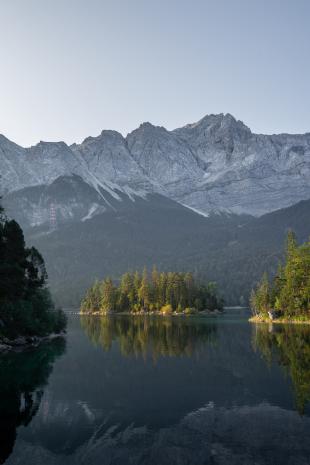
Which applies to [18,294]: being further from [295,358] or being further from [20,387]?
[295,358]

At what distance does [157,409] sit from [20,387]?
1455cm

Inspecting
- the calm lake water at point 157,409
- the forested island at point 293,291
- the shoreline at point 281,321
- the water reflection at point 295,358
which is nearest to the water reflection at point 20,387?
the calm lake water at point 157,409

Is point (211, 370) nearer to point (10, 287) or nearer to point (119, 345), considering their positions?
point (119, 345)

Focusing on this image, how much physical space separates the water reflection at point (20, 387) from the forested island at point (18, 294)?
690 centimetres

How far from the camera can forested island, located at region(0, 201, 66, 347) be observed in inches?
2650

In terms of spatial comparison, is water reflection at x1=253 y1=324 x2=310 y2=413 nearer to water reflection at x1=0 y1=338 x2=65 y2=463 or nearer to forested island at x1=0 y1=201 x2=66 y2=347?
water reflection at x1=0 y1=338 x2=65 y2=463

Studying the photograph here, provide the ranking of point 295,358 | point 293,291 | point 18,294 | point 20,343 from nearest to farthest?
1. point 295,358
2. point 18,294
3. point 20,343
4. point 293,291

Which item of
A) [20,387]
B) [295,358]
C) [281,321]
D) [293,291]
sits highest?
[293,291]

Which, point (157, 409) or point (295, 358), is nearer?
point (157, 409)

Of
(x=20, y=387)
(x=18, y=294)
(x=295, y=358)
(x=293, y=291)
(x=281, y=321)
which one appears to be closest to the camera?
(x=20, y=387)

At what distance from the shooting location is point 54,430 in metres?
27.7

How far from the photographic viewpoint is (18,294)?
243 feet

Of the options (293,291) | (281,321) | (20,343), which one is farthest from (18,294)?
(281,321)

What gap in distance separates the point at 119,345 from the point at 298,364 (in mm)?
33607
